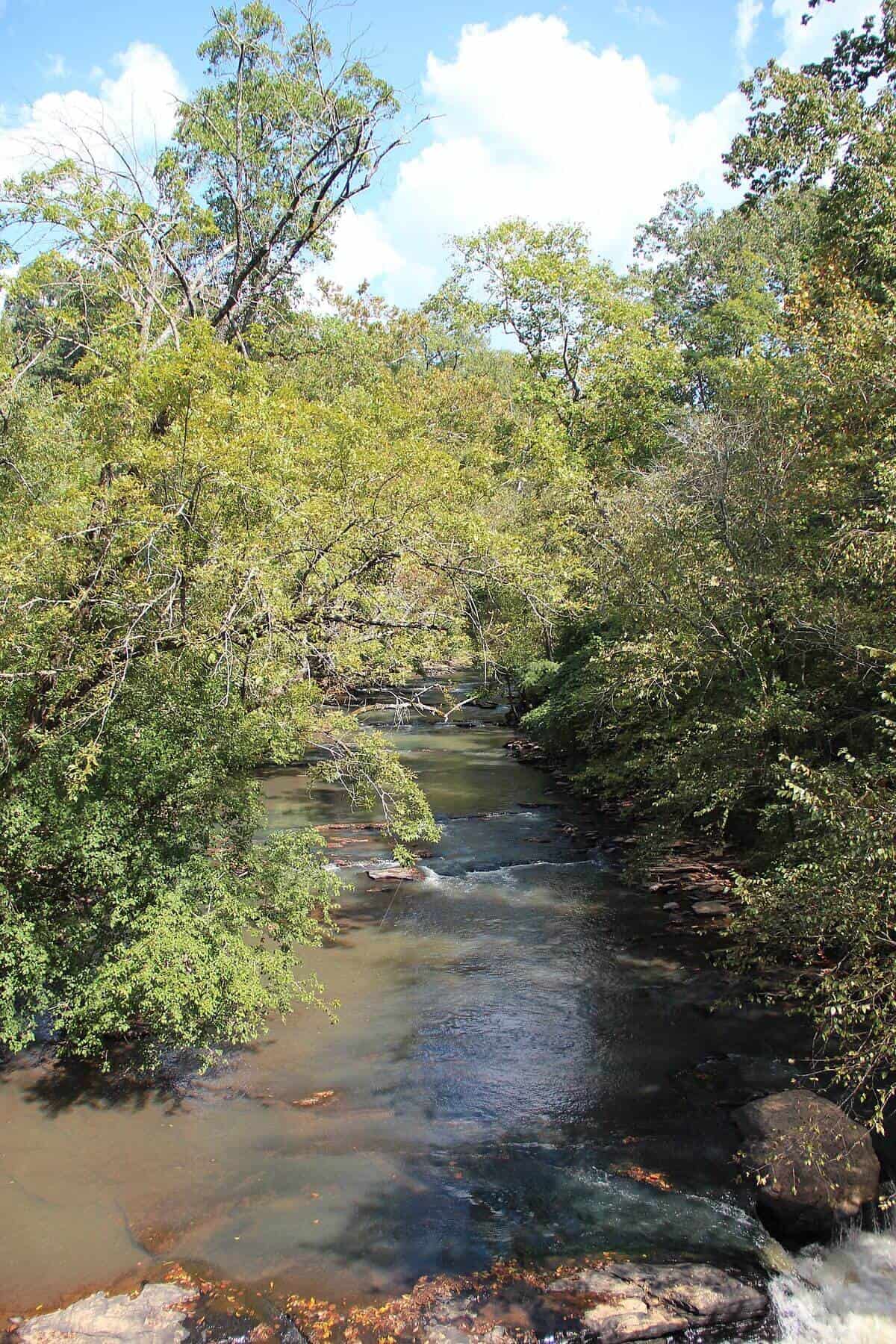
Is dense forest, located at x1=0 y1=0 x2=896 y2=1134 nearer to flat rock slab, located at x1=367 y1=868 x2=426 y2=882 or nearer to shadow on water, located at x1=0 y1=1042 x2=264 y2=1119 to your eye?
shadow on water, located at x1=0 y1=1042 x2=264 y2=1119

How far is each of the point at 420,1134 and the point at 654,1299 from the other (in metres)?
2.70

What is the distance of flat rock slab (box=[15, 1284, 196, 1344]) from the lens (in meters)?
5.89

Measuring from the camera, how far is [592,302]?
2367 cm

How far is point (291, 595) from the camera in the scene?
31.0ft

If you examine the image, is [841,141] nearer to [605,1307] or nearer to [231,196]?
[231,196]

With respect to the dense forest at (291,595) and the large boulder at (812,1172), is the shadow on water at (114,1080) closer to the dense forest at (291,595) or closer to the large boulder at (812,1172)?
the dense forest at (291,595)

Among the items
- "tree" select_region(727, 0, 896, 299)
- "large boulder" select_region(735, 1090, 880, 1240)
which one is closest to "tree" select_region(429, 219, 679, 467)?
"tree" select_region(727, 0, 896, 299)

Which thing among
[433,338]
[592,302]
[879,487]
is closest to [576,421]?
[592,302]

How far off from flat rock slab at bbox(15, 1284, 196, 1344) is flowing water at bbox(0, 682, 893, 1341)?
0.27m

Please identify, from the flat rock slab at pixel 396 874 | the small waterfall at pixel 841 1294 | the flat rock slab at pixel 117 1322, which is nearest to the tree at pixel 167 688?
the flat rock slab at pixel 117 1322

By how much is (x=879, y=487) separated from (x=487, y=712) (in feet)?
77.3

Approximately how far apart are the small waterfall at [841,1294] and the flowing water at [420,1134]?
0.09ft

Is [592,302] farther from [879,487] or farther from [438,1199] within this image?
[438,1199]

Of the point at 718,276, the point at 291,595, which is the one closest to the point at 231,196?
the point at 291,595
